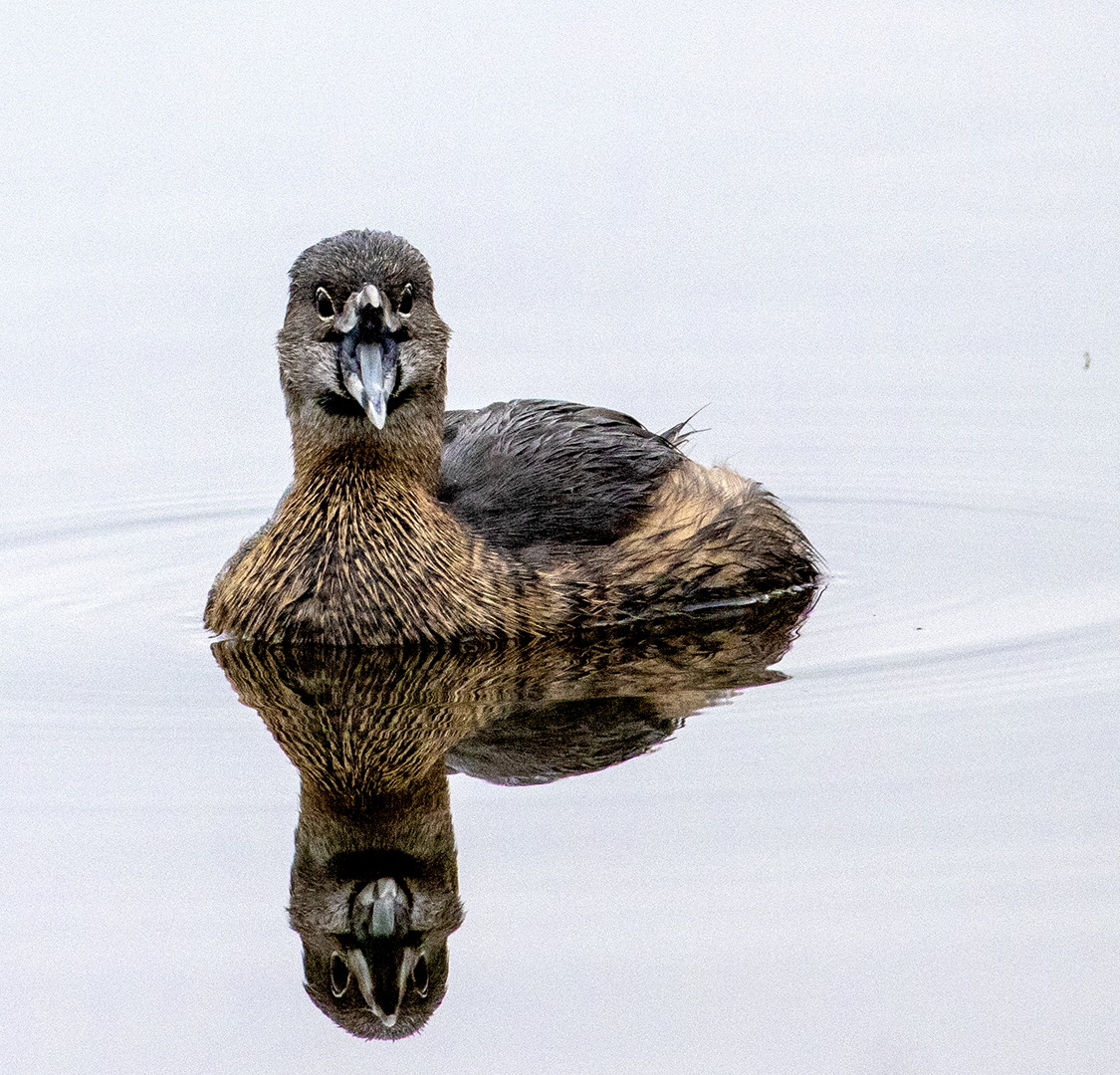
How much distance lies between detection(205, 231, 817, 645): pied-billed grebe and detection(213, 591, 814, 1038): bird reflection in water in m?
0.18

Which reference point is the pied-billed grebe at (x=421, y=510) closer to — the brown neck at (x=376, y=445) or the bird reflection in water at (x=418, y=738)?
the brown neck at (x=376, y=445)

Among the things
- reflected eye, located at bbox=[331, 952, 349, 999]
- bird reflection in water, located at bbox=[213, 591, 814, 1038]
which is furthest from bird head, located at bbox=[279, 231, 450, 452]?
reflected eye, located at bbox=[331, 952, 349, 999]

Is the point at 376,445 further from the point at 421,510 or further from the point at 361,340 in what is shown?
the point at 361,340

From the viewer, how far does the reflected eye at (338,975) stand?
25.7 ft

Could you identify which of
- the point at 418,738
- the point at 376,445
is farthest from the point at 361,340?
the point at 418,738

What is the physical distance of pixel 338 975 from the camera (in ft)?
25.9

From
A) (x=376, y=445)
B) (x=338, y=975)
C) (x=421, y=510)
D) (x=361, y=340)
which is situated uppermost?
(x=361, y=340)

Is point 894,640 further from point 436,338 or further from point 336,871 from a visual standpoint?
point 336,871

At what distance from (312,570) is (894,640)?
103 inches

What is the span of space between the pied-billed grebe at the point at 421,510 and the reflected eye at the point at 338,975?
320 centimetres

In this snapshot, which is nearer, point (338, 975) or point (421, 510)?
point (338, 975)

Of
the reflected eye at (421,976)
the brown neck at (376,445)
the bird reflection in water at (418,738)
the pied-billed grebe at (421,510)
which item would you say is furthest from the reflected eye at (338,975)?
the brown neck at (376,445)

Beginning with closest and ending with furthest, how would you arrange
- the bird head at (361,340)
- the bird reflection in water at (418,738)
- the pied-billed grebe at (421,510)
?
the bird reflection in water at (418,738) < the bird head at (361,340) < the pied-billed grebe at (421,510)

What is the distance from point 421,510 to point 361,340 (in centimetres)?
87
